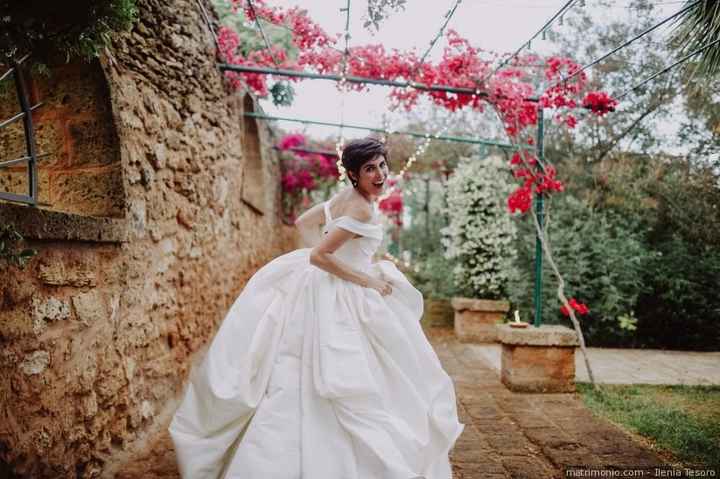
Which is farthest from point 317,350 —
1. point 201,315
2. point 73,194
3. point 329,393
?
point 201,315

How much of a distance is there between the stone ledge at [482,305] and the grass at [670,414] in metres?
2.05

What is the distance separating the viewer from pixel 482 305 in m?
6.27

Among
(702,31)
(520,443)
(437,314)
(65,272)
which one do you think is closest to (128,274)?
(65,272)

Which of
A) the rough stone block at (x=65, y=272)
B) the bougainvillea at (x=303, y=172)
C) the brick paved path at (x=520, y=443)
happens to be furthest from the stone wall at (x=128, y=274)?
the bougainvillea at (x=303, y=172)

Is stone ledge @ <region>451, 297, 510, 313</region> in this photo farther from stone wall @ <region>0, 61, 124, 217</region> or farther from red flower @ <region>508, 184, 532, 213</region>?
stone wall @ <region>0, 61, 124, 217</region>

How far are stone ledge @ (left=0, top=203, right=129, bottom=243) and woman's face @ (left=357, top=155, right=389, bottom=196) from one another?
4.28 ft

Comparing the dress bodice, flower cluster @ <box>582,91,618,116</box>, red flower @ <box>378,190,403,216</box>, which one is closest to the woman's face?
the dress bodice

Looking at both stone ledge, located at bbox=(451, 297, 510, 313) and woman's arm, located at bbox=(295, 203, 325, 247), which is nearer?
woman's arm, located at bbox=(295, 203, 325, 247)

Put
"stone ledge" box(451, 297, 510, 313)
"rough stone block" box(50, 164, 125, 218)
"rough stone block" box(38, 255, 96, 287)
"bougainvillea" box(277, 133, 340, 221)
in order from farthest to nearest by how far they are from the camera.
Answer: "bougainvillea" box(277, 133, 340, 221)
"stone ledge" box(451, 297, 510, 313)
"rough stone block" box(50, 164, 125, 218)
"rough stone block" box(38, 255, 96, 287)

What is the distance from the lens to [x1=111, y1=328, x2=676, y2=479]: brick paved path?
2.57 meters

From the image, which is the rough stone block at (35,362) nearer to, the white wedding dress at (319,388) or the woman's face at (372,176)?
the white wedding dress at (319,388)

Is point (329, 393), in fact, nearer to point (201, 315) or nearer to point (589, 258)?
point (201, 315)

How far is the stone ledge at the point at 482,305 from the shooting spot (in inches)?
247

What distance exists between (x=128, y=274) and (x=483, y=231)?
4.91 m
